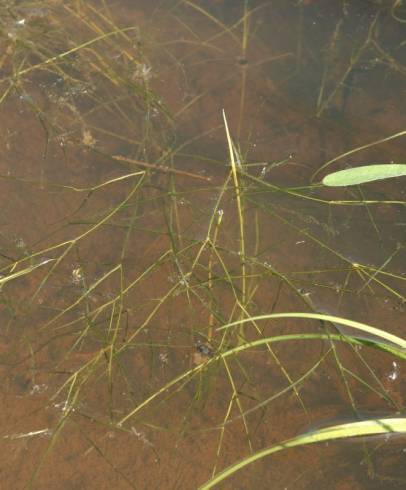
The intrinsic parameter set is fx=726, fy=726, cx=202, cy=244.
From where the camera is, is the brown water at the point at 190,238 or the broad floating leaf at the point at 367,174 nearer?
the broad floating leaf at the point at 367,174

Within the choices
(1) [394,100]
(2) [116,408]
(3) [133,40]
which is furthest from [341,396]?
(3) [133,40]

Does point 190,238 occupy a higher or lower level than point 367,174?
lower

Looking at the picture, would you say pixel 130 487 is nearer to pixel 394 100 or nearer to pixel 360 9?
pixel 394 100

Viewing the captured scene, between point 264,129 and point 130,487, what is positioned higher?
point 264,129

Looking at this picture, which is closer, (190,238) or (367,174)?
(367,174)
